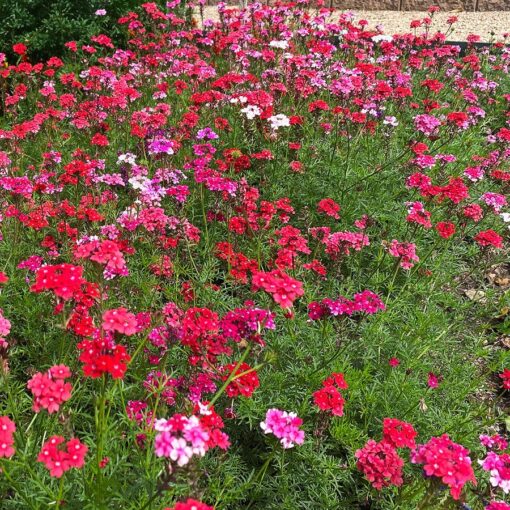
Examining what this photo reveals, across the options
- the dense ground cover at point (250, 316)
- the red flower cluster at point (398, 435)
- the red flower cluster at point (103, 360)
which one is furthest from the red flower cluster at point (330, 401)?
the red flower cluster at point (103, 360)

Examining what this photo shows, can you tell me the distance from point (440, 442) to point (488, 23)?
12119 mm

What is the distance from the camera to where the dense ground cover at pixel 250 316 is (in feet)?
6.90

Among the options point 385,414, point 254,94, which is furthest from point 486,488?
point 254,94

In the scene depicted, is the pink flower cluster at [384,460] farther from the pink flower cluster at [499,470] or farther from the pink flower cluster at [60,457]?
the pink flower cluster at [60,457]

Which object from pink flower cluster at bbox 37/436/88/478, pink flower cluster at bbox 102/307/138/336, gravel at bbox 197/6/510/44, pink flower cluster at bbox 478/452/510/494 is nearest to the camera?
pink flower cluster at bbox 37/436/88/478

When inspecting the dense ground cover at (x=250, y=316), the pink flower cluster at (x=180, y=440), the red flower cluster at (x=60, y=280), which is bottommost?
the dense ground cover at (x=250, y=316)

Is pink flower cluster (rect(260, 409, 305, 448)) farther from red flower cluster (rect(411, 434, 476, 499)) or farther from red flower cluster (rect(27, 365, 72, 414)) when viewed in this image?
red flower cluster (rect(27, 365, 72, 414))

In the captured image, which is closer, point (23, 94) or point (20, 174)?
point (20, 174)

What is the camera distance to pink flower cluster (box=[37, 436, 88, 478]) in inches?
65.7

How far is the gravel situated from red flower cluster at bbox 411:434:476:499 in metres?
10.2

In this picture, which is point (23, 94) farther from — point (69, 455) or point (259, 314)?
point (69, 455)

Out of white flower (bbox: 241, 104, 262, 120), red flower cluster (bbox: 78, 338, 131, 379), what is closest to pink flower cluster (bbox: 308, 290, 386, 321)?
red flower cluster (bbox: 78, 338, 131, 379)

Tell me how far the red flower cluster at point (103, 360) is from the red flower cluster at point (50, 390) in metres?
0.08

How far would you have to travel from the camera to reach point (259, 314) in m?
2.47
